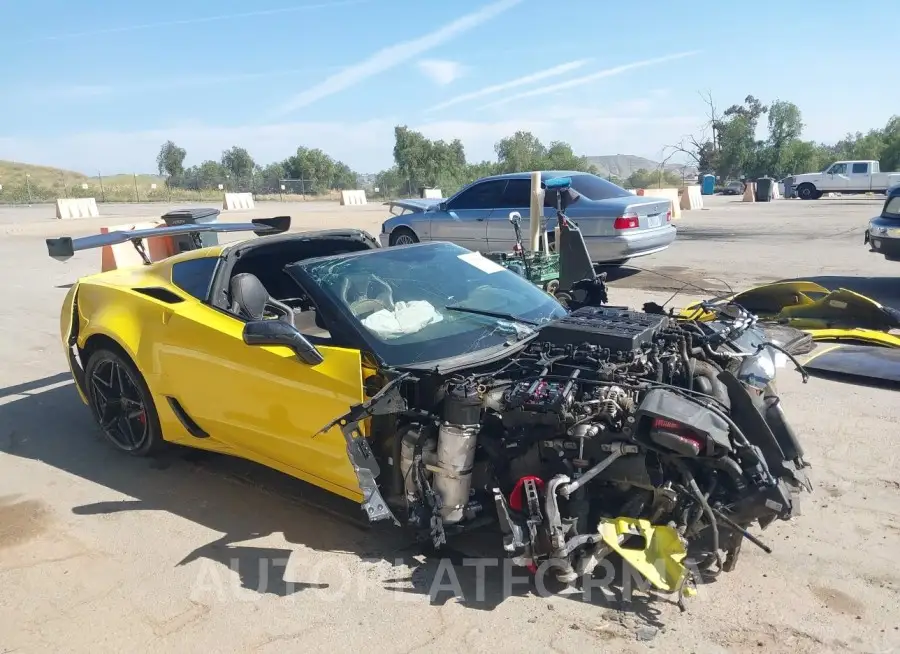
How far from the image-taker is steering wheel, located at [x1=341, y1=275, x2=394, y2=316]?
12.8 feet

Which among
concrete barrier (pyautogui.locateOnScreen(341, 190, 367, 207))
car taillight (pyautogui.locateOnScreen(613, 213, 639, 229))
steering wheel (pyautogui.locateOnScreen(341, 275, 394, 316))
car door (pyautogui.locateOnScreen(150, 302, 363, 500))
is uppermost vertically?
concrete barrier (pyautogui.locateOnScreen(341, 190, 367, 207))

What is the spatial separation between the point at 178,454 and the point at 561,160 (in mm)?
50347

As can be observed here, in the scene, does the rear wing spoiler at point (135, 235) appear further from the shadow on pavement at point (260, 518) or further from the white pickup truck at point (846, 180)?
the white pickup truck at point (846, 180)


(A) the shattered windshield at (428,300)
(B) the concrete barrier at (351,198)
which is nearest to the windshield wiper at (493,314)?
(A) the shattered windshield at (428,300)

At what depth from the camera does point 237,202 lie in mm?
36719

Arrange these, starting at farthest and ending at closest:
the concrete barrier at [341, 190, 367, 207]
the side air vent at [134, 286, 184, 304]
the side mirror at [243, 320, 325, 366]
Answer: the concrete barrier at [341, 190, 367, 207] → the side air vent at [134, 286, 184, 304] → the side mirror at [243, 320, 325, 366]

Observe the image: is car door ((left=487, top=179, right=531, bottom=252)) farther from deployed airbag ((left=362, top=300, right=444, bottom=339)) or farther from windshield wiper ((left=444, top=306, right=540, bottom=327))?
deployed airbag ((left=362, top=300, right=444, bottom=339))

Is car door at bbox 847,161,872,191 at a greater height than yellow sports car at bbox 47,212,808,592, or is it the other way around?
car door at bbox 847,161,872,191

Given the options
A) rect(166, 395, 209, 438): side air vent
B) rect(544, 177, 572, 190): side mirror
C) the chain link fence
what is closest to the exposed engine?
rect(166, 395, 209, 438): side air vent

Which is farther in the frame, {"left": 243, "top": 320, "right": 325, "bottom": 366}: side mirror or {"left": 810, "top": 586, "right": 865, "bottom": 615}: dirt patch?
{"left": 243, "top": 320, "right": 325, "bottom": 366}: side mirror

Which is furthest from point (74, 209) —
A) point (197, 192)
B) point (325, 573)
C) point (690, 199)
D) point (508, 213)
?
point (325, 573)

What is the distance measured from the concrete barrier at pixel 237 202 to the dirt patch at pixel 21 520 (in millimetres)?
33014

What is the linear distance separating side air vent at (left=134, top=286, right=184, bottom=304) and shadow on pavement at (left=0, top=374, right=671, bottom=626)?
3.50 feet

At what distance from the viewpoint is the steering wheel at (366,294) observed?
153 inches
